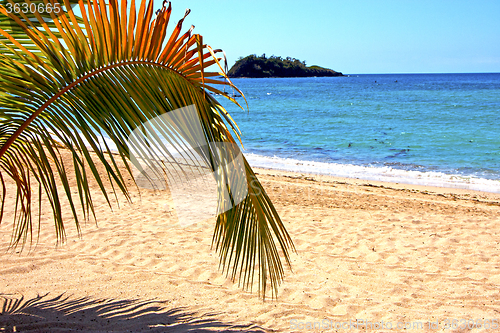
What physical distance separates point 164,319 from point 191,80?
231 centimetres

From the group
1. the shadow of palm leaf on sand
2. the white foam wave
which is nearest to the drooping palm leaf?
the shadow of palm leaf on sand

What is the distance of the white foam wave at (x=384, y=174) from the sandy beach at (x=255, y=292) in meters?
4.83

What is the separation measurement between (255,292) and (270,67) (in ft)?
491

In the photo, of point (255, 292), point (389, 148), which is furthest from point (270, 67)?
point (255, 292)

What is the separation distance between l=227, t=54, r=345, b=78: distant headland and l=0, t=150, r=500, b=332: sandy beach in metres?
128

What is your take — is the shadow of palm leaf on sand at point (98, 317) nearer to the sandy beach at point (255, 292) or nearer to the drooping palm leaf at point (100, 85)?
the sandy beach at point (255, 292)

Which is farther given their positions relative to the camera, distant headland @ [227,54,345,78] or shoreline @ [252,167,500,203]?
distant headland @ [227,54,345,78]

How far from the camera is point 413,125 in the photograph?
26.7 meters

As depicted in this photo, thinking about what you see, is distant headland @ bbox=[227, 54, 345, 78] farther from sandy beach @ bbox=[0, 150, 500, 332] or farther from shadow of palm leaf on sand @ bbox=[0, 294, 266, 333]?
shadow of palm leaf on sand @ bbox=[0, 294, 266, 333]

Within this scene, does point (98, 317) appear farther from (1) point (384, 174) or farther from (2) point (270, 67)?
(2) point (270, 67)

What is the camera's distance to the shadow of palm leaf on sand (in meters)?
3.03

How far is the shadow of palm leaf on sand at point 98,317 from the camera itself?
303cm

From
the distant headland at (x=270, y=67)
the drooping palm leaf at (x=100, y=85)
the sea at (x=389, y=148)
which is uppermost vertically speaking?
the distant headland at (x=270, y=67)

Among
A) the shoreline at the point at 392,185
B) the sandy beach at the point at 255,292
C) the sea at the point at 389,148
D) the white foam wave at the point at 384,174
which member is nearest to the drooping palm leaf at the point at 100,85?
the sandy beach at the point at 255,292
